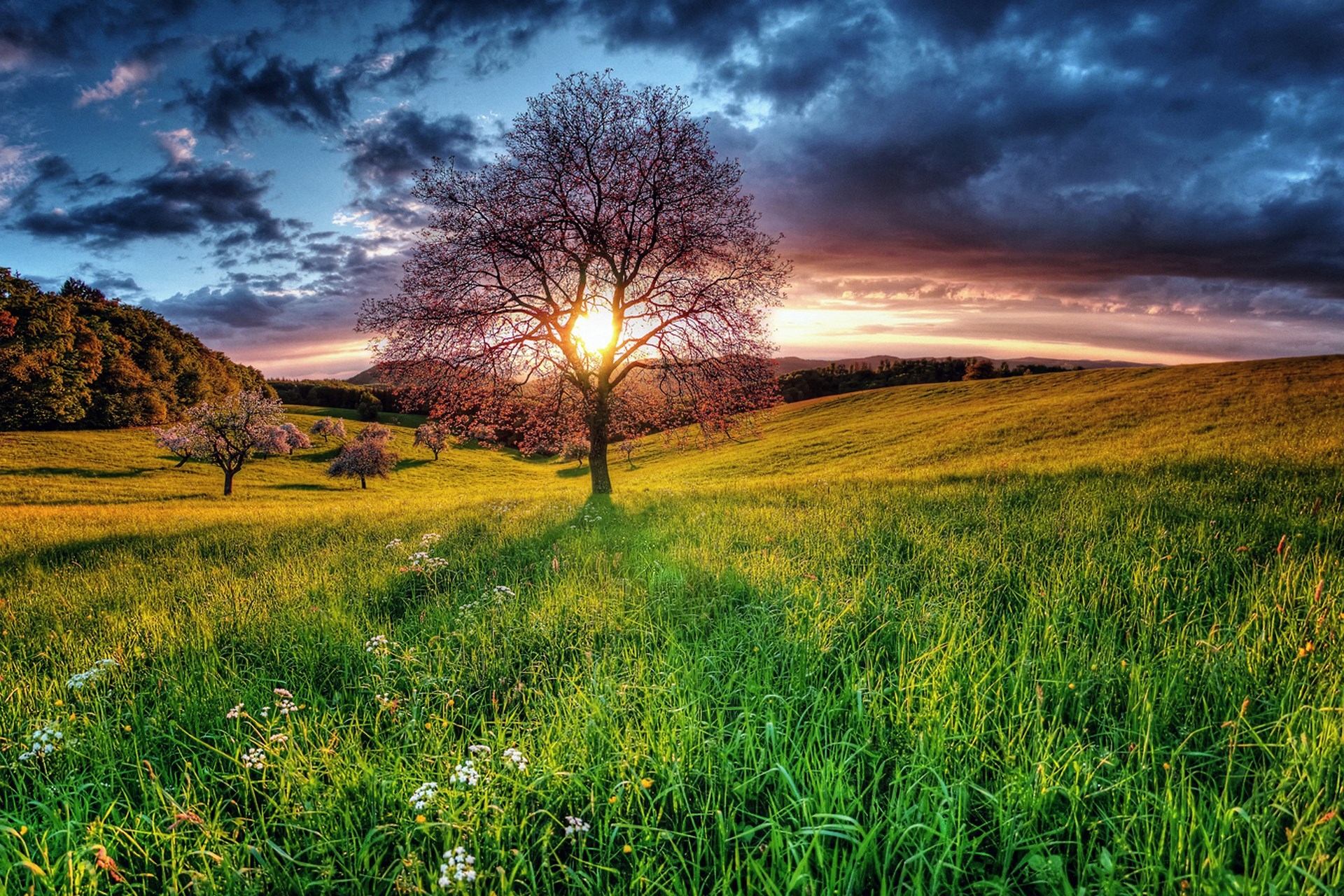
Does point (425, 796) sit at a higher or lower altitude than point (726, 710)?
higher

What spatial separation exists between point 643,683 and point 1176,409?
4111cm

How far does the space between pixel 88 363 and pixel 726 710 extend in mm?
84060

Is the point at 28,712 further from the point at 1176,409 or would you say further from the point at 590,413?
the point at 1176,409

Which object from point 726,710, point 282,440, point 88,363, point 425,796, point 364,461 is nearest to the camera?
point 425,796

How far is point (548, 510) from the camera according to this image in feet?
38.6

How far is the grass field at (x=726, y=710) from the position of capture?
194 cm

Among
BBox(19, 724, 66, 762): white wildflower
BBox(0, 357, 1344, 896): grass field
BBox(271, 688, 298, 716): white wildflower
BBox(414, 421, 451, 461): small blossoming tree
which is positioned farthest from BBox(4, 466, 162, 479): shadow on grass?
BBox(271, 688, 298, 716): white wildflower

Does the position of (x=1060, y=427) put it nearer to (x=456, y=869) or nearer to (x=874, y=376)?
(x=456, y=869)

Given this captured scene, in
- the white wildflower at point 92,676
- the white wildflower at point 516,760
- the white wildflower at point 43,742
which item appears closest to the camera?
the white wildflower at point 516,760

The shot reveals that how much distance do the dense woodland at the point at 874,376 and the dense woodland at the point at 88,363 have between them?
285 feet

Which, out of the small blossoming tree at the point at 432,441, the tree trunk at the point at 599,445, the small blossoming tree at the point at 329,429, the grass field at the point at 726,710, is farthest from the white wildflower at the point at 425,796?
the small blossoming tree at the point at 329,429

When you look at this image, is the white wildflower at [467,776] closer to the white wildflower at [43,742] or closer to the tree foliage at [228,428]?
the white wildflower at [43,742]

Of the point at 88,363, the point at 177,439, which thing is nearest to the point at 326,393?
the point at 88,363

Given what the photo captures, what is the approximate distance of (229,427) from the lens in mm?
38969
